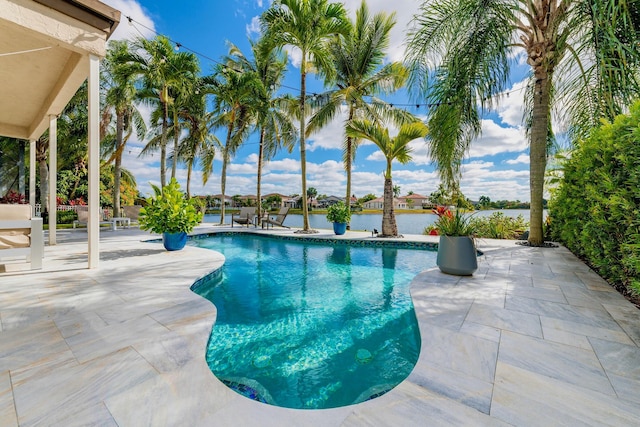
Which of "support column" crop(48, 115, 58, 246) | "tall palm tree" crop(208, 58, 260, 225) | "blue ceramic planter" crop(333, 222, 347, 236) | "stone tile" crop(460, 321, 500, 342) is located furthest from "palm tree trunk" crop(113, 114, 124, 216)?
"stone tile" crop(460, 321, 500, 342)

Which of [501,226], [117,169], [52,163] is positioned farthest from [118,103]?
[501,226]

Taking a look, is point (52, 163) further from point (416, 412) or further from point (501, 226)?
point (501, 226)

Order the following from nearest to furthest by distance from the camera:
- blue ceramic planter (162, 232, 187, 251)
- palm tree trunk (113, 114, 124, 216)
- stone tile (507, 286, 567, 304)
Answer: stone tile (507, 286, 567, 304) < blue ceramic planter (162, 232, 187, 251) < palm tree trunk (113, 114, 124, 216)

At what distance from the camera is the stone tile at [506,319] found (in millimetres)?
2303

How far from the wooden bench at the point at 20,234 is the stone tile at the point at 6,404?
3234 millimetres

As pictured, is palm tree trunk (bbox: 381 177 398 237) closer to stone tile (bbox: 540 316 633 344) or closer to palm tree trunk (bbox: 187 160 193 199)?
stone tile (bbox: 540 316 633 344)

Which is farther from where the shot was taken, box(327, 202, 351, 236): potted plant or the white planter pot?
box(327, 202, 351, 236): potted plant

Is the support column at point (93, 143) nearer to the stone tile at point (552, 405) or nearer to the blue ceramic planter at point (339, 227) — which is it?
the stone tile at point (552, 405)

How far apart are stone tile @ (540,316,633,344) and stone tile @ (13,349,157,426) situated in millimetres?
3210

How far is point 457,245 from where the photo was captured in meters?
4.04

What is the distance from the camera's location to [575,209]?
496 cm

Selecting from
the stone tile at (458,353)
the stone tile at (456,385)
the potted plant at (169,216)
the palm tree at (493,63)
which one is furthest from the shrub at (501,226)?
the potted plant at (169,216)

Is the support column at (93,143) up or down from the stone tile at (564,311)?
up

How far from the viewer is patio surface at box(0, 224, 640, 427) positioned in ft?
4.48
